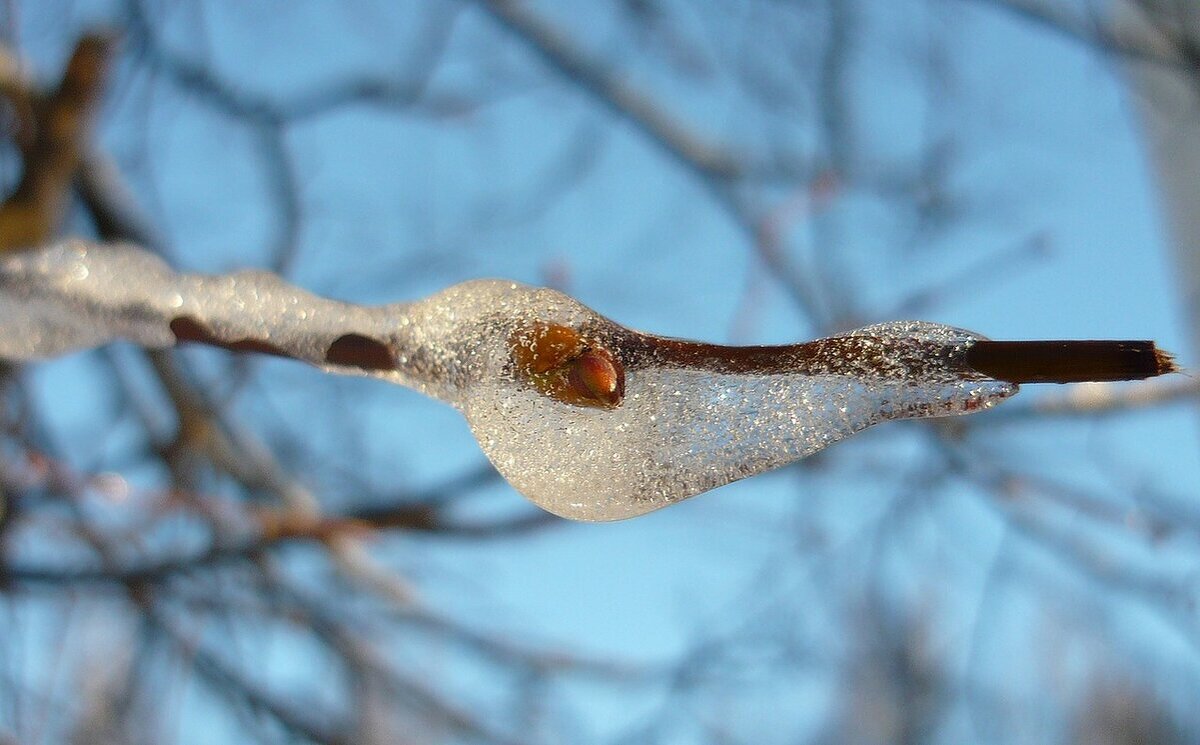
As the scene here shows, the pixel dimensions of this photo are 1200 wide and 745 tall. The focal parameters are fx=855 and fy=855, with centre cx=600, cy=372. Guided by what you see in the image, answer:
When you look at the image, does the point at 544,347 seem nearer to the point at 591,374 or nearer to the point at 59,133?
the point at 591,374

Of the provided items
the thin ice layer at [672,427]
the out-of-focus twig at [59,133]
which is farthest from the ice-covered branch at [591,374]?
the out-of-focus twig at [59,133]

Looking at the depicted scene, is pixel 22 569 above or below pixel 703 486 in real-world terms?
above

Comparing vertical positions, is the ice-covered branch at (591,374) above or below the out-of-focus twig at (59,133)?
below

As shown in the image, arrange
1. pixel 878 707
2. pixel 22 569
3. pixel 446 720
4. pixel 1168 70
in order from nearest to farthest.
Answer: pixel 1168 70
pixel 22 569
pixel 446 720
pixel 878 707

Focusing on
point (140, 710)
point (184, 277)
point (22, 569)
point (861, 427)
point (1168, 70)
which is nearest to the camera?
point (861, 427)

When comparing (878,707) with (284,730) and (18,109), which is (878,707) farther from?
(18,109)

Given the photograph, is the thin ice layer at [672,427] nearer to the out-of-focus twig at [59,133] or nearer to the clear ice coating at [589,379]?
the clear ice coating at [589,379]

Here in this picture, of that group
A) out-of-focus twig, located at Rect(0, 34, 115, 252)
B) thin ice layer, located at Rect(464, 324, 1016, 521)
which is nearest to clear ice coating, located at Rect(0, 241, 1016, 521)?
thin ice layer, located at Rect(464, 324, 1016, 521)

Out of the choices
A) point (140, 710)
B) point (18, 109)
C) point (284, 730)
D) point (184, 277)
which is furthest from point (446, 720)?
point (184, 277)
